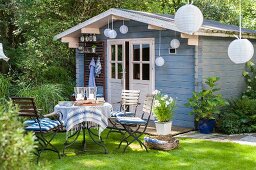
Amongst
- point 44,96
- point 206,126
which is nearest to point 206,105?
point 206,126

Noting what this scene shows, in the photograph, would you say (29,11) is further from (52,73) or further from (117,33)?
(117,33)

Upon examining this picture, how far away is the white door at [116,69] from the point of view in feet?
32.7

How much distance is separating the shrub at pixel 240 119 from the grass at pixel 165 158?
100 centimetres

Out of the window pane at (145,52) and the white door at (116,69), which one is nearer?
the window pane at (145,52)

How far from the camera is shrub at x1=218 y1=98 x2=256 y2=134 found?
7.98 meters

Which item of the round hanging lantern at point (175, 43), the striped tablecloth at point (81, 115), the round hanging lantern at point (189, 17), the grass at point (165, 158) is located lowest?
the grass at point (165, 158)

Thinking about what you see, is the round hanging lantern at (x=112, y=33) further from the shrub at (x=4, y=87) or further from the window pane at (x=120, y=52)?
the shrub at (x=4, y=87)

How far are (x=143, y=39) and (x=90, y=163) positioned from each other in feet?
13.9

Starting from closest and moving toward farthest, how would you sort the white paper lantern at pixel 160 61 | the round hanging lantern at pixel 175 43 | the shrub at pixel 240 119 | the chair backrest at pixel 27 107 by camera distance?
the chair backrest at pixel 27 107 → the shrub at pixel 240 119 → the round hanging lantern at pixel 175 43 → the white paper lantern at pixel 160 61

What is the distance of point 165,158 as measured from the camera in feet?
20.3

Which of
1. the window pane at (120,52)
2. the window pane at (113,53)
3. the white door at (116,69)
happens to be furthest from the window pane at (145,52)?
the window pane at (113,53)

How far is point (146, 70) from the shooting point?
9.44m

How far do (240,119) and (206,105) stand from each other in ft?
2.46

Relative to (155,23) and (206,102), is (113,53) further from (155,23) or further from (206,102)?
(206,102)
